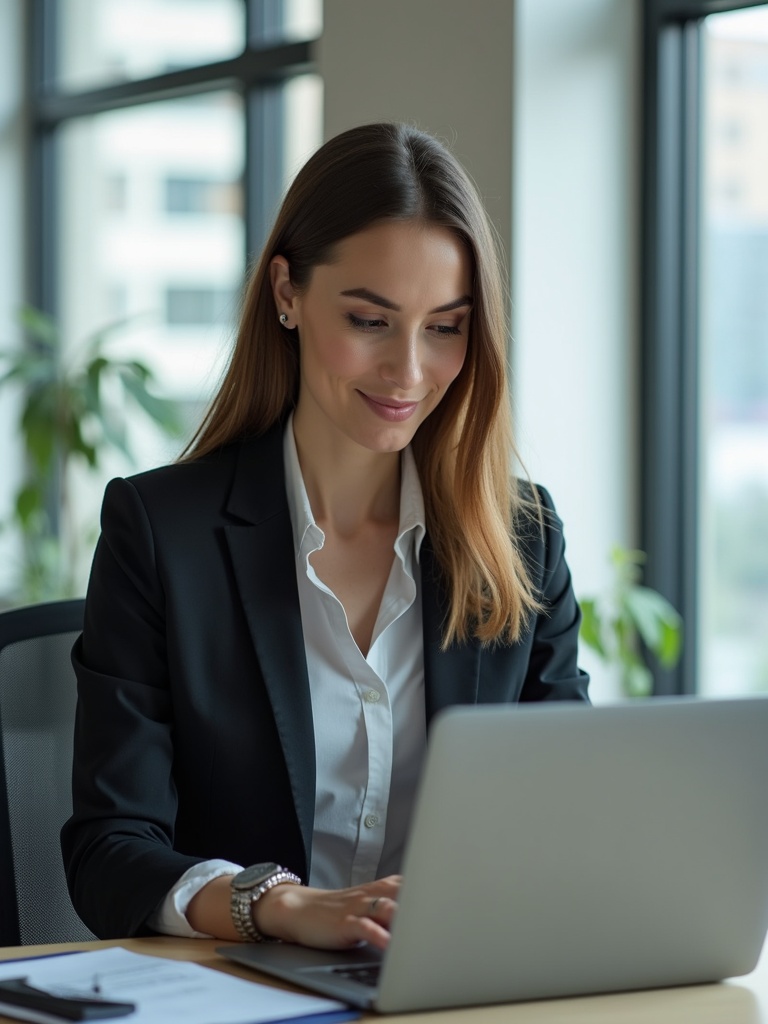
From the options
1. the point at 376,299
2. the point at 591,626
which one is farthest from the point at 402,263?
the point at 591,626

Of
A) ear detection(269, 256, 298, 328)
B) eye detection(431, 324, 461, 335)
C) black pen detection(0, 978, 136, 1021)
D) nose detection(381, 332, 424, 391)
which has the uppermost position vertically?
ear detection(269, 256, 298, 328)

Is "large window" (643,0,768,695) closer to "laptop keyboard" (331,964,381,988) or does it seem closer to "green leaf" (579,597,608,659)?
"green leaf" (579,597,608,659)

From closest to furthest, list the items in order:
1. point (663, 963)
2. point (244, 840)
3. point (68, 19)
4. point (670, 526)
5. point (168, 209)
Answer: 1. point (663, 963)
2. point (244, 840)
3. point (670, 526)
4. point (168, 209)
5. point (68, 19)

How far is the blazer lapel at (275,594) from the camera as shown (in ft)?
5.35

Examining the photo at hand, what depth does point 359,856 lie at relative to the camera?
171 cm

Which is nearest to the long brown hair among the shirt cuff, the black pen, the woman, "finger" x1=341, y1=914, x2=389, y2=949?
the woman

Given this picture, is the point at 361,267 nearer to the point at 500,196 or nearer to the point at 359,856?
the point at 359,856

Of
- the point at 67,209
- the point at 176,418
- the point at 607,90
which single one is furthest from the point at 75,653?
the point at 67,209

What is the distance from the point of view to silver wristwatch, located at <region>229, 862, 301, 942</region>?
1272 mm

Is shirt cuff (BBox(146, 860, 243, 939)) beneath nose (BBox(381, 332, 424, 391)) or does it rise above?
beneath

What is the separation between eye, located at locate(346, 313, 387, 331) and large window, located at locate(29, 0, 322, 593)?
2098 millimetres

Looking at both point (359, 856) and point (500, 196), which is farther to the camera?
point (500, 196)

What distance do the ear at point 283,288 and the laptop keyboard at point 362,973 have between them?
0.91 metres

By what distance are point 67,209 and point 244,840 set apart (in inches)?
141
